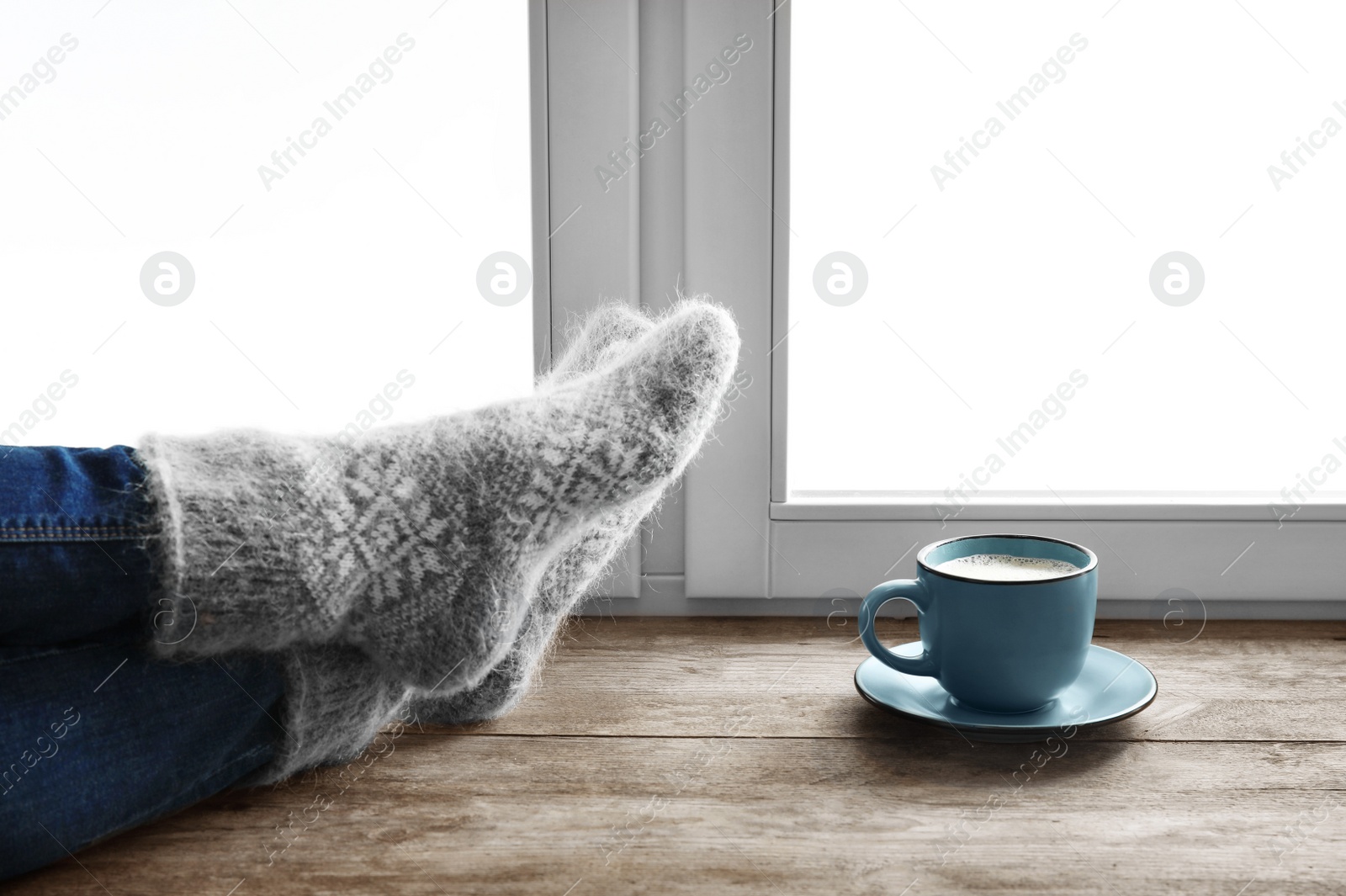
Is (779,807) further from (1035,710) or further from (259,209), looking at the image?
(259,209)

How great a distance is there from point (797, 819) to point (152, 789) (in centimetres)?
30

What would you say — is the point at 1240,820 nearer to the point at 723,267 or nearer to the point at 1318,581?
the point at 1318,581

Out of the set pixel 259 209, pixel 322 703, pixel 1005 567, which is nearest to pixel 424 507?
pixel 322 703

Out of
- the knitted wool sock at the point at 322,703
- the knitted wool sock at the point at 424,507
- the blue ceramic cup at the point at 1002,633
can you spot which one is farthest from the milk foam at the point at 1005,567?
the knitted wool sock at the point at 322,703

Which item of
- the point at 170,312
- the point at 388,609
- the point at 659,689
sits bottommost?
the point at 659,689

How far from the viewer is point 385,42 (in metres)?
0.76

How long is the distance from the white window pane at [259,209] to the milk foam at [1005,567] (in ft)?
1.25

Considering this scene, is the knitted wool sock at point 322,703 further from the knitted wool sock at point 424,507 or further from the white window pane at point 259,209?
the white window pane at point 259,209

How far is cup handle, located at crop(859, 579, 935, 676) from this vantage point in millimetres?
553

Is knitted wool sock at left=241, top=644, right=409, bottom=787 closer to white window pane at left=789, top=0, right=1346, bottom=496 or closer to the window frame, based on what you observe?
the window frame

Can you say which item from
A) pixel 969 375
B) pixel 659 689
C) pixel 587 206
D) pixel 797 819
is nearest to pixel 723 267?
pixel 587 206

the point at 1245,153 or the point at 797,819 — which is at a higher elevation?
the point at 1245,153

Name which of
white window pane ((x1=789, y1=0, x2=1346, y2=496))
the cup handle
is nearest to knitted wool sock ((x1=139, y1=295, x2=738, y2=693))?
the cup handle

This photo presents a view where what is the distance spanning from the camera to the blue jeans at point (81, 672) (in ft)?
1.35
